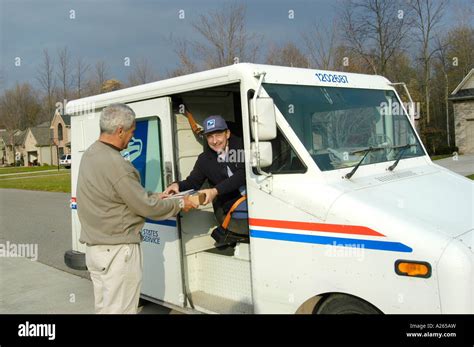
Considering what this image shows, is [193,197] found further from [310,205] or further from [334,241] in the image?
[334,241]

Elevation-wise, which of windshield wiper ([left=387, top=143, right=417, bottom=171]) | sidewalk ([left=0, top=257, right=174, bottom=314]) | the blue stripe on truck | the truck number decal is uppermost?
the truck number decal

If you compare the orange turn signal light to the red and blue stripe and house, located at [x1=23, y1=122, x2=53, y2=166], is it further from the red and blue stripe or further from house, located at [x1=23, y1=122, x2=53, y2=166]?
house, located at [x1=23, y1=122, x2=53, y2=166]

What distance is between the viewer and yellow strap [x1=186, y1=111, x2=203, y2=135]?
496cm

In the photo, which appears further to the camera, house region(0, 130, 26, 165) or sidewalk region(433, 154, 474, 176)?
house region(0, 130, 26, 165)

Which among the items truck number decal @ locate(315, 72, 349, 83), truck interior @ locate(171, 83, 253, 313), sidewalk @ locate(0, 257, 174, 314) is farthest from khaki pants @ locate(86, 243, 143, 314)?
truck number decal @ locate(315, 72, 349, 83)

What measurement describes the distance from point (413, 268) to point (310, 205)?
2.70 ft

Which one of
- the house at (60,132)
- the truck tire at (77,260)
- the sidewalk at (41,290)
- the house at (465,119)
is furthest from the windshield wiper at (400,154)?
the house at (60,132)

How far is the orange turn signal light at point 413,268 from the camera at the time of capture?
2.83 m

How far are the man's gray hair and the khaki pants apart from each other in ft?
2.99

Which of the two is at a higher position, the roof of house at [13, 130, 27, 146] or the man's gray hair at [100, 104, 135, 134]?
the roof of house at [13, 130, 27, 146]

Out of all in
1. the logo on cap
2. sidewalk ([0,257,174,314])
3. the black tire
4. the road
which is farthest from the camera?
the road

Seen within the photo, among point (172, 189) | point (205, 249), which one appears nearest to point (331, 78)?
point (172, 189)
